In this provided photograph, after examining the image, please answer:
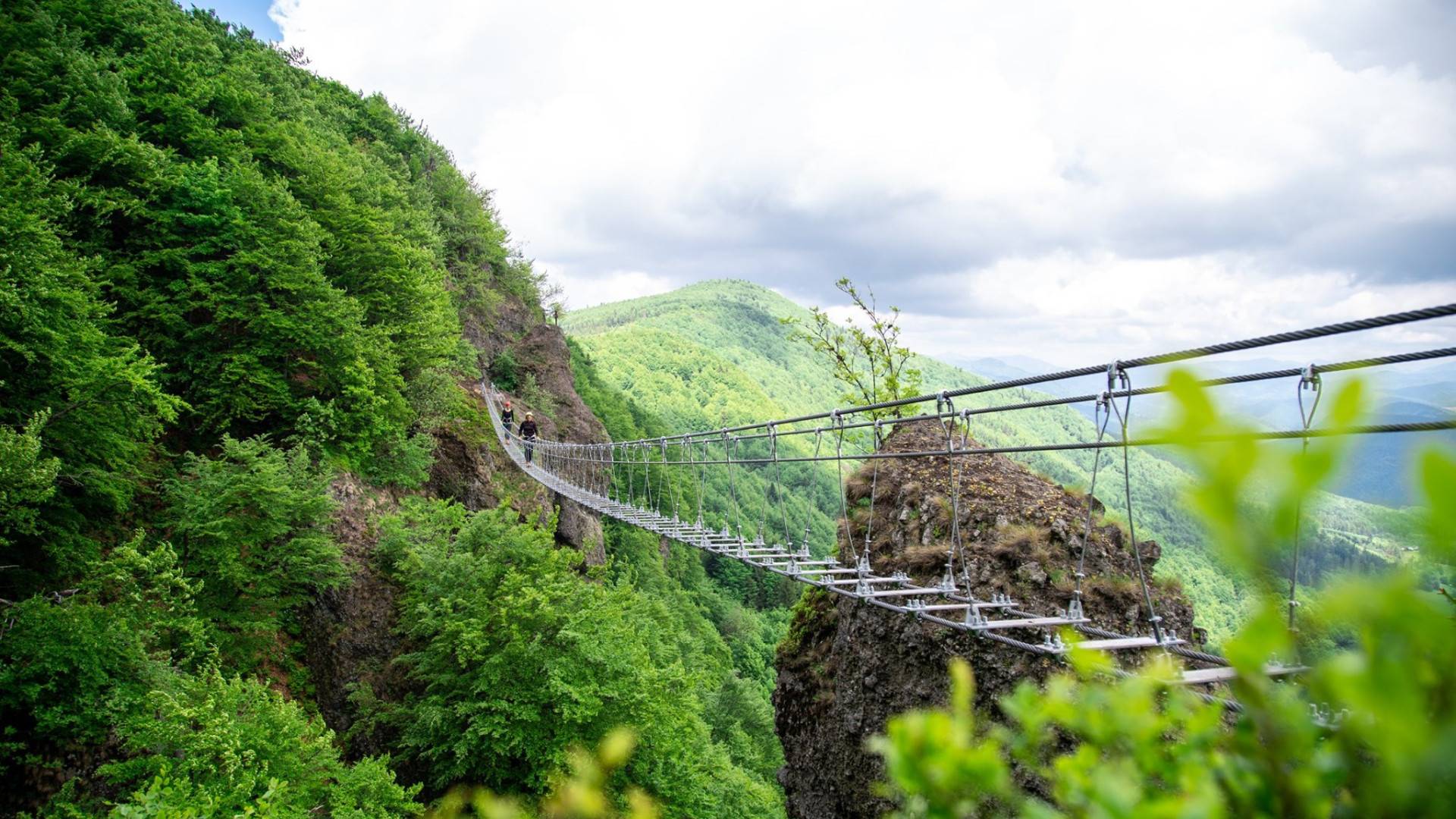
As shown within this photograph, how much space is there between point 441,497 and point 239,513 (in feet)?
19.6

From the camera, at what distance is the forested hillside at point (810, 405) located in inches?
47.0

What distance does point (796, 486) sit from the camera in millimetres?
63469

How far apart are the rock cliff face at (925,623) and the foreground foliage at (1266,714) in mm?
3586

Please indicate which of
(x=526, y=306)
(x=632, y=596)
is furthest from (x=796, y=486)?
(x=632, y=596)

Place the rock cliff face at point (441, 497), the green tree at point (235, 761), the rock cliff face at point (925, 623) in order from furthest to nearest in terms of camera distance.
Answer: the rock cliff face at point (441, 497) < the green tree at point (235, 761) < the rock cliff face at point (925, 623)

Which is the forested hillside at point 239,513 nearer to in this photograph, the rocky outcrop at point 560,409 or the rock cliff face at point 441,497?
the rock cliff face at point 441,497

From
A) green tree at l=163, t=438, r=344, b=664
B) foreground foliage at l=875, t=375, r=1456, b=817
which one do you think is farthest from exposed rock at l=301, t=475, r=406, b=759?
foreground foliage at l=875, t=375, r=1456, b=817

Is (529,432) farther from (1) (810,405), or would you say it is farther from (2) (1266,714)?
(1) (810,405)

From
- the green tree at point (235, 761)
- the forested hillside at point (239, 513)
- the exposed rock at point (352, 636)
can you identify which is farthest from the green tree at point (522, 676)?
the green tree at point (235, 761)

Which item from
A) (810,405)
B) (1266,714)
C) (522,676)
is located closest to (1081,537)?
(1266,714)

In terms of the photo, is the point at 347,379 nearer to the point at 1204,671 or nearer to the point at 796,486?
the point at 1204,671

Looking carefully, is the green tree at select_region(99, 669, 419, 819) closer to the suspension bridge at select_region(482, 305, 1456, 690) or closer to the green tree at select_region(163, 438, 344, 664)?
the green tree at select_region(163, 438, 344, 664)

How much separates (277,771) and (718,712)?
17.6 m

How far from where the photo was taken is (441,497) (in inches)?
544
